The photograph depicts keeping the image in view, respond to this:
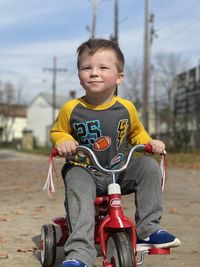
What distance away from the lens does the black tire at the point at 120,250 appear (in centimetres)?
326

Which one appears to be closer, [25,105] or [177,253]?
[177,253]

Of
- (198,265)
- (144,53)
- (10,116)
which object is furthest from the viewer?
(10,116)

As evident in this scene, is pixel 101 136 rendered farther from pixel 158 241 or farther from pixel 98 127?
pixel 158 241

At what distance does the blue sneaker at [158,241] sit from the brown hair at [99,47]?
49.5 inches

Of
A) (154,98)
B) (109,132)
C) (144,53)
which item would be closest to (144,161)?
Answer: (109,132)

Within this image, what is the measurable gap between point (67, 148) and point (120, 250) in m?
0.78

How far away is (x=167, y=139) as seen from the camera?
33250 mm

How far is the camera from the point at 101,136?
383 cm

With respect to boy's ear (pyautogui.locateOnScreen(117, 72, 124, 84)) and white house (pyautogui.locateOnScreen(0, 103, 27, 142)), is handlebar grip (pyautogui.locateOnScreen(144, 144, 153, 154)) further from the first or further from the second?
white house (pyautogui.locateOnScreen(0, 103, 27, 142))

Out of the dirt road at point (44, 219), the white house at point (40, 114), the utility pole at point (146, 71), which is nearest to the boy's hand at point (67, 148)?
the dirt road at point (44, 219)

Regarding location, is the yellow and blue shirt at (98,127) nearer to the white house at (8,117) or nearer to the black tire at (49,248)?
the black tire at (49,248)

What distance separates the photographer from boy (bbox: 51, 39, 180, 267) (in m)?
3.65

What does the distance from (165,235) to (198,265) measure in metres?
0.80

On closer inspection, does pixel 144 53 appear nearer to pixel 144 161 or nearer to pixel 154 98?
pixel 144 161
